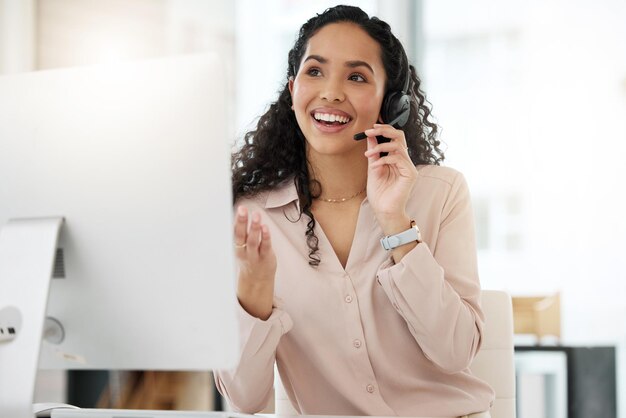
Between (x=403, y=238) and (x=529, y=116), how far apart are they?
1.80 metres

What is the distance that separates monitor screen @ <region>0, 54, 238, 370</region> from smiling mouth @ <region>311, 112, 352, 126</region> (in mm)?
688

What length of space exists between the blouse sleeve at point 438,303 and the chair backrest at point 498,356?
0.23 ft

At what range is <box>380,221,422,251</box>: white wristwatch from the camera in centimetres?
145

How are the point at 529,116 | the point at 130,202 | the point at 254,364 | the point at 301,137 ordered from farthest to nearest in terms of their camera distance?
the point at 529,116 → the point at 301,137 → the point at 254,364 → the point at 130,202

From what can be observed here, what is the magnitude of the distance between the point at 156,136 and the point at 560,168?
234 cm

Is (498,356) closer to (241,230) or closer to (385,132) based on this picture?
(385,132)

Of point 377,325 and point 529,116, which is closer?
point 377,325

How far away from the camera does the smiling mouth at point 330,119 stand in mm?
1630

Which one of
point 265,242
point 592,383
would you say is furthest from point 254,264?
point 592,383

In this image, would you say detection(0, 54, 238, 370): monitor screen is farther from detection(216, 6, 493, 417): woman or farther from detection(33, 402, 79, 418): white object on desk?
detection(216, 6, 493, 417): woman

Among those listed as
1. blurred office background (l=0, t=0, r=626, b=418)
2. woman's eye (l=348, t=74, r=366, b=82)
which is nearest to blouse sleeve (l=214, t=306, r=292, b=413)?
woman's eye (l=348, t=74, r=366, b=82)

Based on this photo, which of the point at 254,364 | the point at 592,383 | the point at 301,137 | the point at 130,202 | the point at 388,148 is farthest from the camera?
the point at 592,383

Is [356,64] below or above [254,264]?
above

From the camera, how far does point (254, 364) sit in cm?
139
